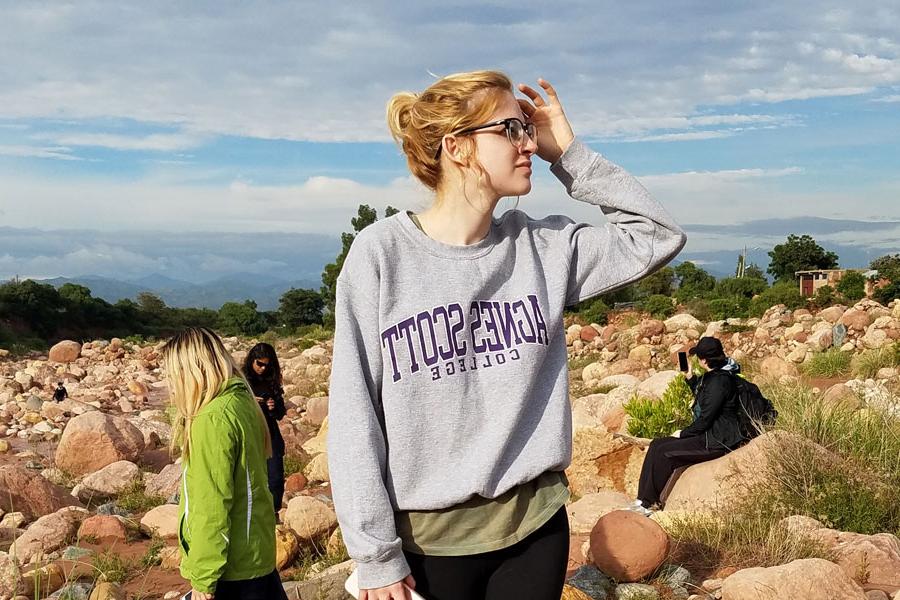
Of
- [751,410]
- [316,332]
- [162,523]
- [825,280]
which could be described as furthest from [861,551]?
[825,280]

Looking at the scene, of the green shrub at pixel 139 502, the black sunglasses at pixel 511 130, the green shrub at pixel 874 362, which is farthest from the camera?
the green shrub at pixel 874 362

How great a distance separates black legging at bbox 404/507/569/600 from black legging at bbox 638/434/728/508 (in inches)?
173

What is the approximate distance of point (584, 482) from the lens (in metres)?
6.92

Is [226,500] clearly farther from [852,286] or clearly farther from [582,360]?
[852,286]

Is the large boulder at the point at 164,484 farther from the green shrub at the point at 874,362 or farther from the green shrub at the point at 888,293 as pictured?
the green shrub at the point at 888,293

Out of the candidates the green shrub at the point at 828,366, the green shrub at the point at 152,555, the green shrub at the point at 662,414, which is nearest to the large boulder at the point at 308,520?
the green shrub at the point at 152,555

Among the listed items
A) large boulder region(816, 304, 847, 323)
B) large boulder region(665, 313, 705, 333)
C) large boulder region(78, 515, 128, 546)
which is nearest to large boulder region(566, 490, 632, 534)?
large boulder region(78, 515, 128, 546)

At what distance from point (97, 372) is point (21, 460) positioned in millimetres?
8731

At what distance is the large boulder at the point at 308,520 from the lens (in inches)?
226

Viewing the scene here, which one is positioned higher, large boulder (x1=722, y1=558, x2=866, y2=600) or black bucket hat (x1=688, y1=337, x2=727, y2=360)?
black bucket hat (x1=688, y1=337, x2=727, y2=360)

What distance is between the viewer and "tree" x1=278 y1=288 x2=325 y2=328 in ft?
105

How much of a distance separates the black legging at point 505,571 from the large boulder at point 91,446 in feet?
25.7

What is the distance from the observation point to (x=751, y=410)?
20.4ft

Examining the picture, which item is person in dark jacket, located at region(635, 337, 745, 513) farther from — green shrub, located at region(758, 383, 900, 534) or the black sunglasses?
the black sunglasses
